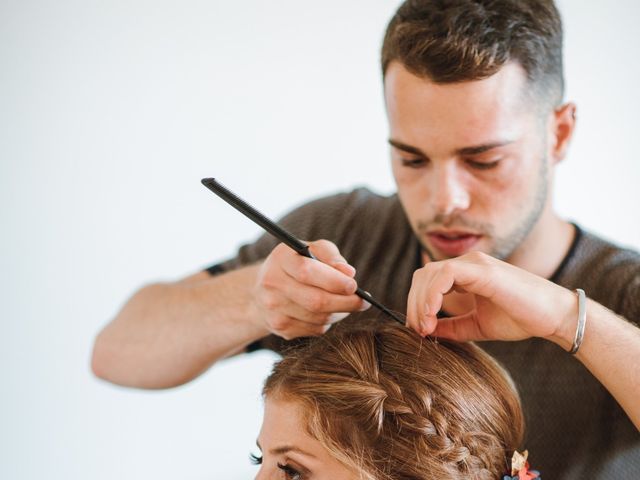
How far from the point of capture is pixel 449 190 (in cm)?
130

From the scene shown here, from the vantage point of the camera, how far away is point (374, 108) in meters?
2.36

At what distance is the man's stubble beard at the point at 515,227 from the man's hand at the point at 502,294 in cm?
31

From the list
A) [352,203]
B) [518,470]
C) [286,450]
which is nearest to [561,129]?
[352,203]

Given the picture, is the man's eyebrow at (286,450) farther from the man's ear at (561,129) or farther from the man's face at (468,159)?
the man's ear at (561,129)

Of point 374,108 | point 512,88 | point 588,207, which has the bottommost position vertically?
point 588,207

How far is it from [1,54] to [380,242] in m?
1.28

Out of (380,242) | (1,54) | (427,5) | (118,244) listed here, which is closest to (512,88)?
(427,5)

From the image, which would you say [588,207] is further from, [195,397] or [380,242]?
[195,397]

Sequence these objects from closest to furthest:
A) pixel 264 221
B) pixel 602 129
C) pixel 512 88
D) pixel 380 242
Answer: pixel 264 221 < pixel 512 88 < pixel 380 242 < pixel 602 129

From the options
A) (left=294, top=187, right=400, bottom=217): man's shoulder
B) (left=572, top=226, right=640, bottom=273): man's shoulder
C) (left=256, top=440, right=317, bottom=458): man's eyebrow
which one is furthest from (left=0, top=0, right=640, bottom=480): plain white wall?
(left=256, top=440, right=317, bottom=458): man's eyebrow

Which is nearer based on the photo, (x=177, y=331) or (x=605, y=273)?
(x=605, y=273)

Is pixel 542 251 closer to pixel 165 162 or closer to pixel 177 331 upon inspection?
pixel 177 331

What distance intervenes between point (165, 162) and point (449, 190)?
118 cm

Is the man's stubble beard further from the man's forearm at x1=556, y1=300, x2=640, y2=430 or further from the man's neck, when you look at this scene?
the man's forearm at x1=556, y1=300, x2=640, y2=430
